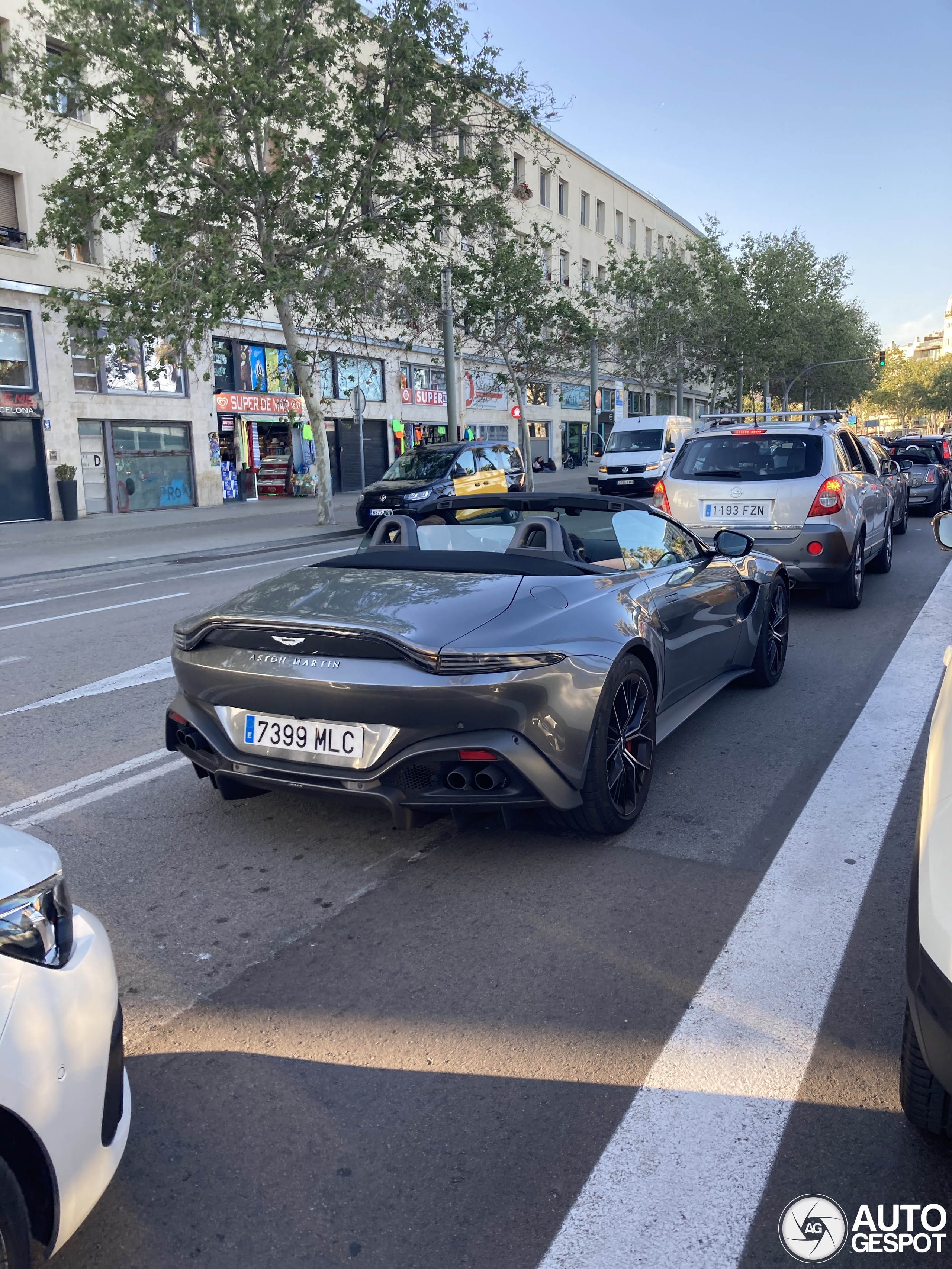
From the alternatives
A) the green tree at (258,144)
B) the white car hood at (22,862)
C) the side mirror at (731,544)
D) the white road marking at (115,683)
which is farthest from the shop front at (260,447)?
the white car hood at (22,862)

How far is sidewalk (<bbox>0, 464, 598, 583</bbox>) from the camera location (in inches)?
685

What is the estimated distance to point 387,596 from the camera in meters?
3.90

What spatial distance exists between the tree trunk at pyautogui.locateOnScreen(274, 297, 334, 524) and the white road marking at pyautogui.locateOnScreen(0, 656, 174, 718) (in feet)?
46.5

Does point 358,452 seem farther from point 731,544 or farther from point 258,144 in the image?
point 731,544

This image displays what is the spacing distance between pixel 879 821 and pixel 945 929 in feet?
8.24

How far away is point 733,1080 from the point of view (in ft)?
8.40

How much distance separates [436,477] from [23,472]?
1180 cm

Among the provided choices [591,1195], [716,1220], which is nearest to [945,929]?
[716,1220]

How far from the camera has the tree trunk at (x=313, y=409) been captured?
21.6 meters

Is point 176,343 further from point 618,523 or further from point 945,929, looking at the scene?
point 945,929

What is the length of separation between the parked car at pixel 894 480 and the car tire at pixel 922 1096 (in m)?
9.22

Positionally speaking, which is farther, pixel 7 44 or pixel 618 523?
pixel 7 44

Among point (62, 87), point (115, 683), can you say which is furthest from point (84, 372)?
point (115, 683)

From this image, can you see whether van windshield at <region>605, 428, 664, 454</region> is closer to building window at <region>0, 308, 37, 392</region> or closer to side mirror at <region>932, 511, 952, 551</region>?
building window at <region>0, 308, 37, 392</region>
